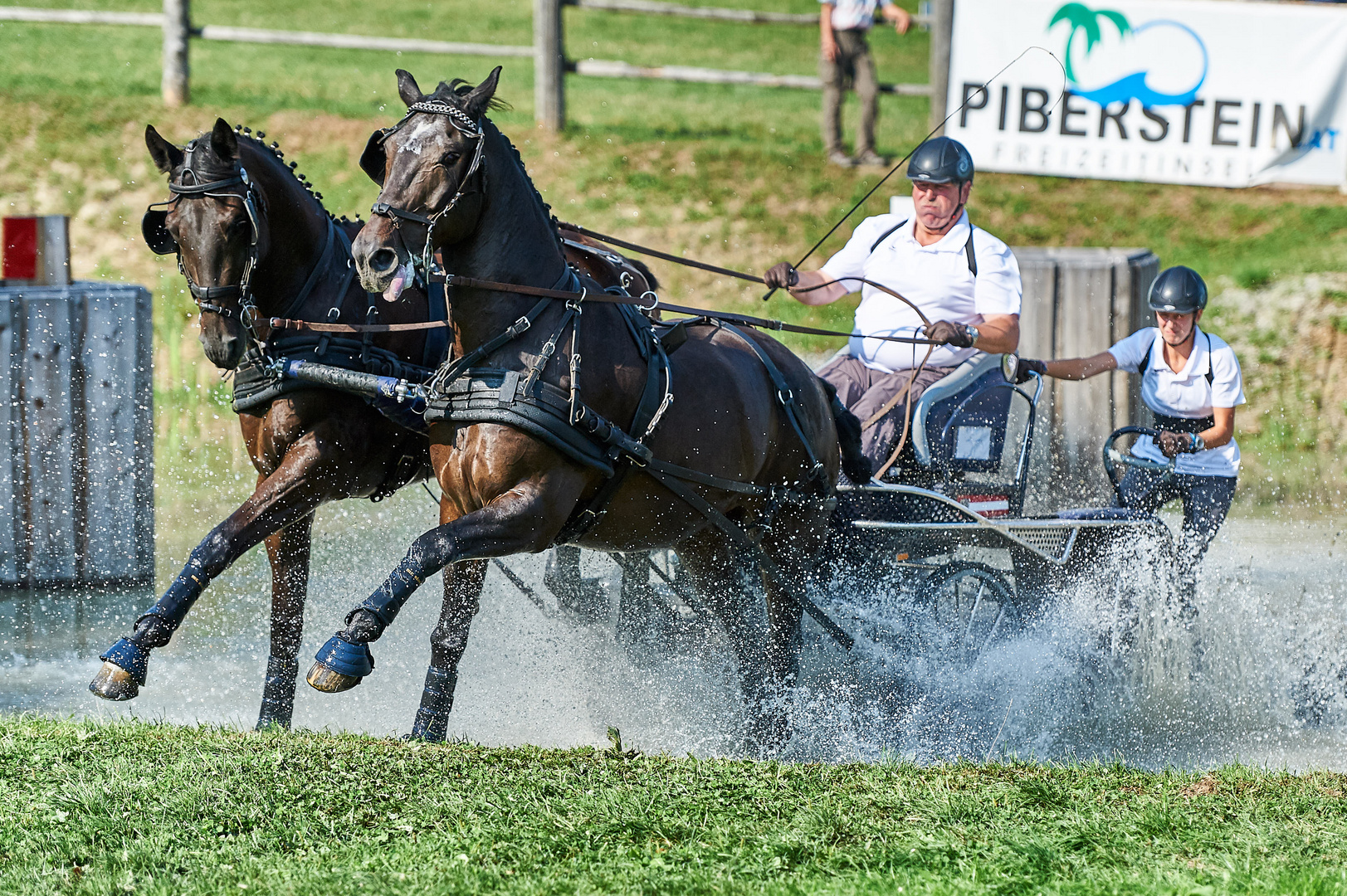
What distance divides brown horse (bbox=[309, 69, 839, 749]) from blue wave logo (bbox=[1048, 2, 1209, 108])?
693 cm

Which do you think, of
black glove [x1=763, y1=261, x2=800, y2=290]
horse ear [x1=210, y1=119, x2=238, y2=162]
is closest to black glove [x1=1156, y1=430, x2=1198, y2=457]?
black glove [x1=763, y1=261, x2=800, y2=290]

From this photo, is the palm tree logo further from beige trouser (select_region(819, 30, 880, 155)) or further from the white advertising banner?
beige trouser (select_region(819, 30, 880, 155))

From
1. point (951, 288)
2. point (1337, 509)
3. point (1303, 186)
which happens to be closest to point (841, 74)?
point (1303, 186)

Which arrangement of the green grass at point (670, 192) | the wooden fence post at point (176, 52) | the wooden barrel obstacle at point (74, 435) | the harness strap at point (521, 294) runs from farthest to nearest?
the wooden fence post at point (176, 52) → the green grass at point (670, 192) → the wooden barrel obstacle at point (74, 435) → the harness strap at point (521, 294)

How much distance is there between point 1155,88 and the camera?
1117cm

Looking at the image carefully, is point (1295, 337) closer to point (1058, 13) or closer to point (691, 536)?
point (1058, 13)

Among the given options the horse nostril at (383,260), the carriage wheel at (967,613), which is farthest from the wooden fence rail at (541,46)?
the horse nostril at (383,260)

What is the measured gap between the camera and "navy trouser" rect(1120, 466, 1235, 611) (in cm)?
571

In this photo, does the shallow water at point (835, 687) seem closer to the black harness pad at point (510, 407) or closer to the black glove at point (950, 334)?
the black glove at point (950, 334)

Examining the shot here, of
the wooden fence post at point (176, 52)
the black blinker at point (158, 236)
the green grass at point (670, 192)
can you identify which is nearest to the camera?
the black blinker at point (158, 236)

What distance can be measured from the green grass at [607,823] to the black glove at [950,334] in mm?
1630

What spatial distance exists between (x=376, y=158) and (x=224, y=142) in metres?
0.57

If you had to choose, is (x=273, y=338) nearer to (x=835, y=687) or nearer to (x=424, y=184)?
(x=424, y=184)

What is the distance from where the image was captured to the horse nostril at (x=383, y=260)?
3820mm
